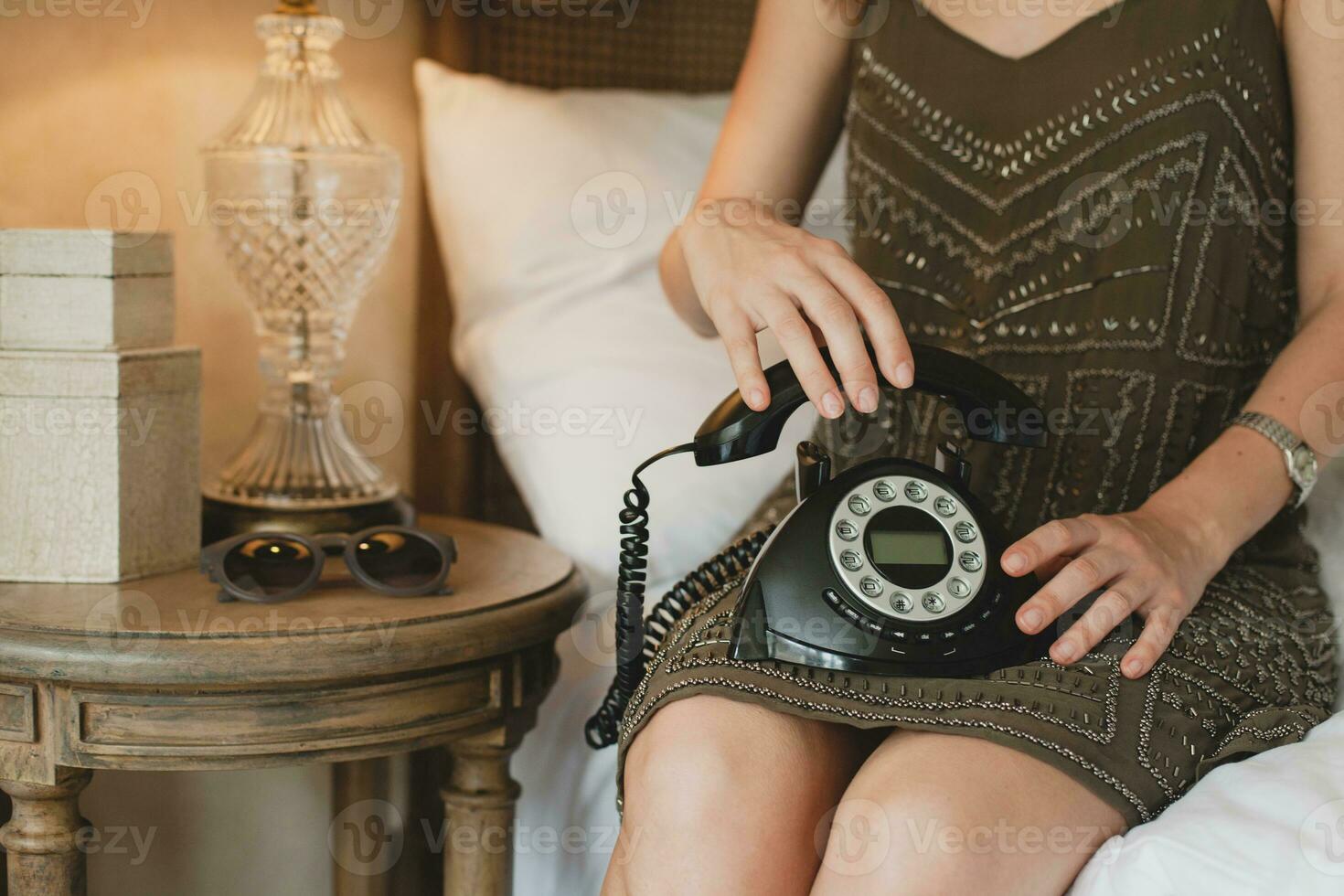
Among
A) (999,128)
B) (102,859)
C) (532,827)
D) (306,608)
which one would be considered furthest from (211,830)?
(999,128)

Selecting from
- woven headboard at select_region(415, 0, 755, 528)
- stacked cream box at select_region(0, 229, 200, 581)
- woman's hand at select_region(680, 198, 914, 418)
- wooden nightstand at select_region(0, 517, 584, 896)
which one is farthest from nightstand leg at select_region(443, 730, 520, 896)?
woven headboard at select_region(415, 0, 755, 528)

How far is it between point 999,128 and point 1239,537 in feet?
1.21

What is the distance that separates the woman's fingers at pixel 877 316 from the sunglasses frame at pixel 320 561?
1.29ft

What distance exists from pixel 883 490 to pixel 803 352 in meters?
0.10

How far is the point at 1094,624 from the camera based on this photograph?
75 cm

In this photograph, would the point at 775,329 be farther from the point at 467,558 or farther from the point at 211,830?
the point at 211,830

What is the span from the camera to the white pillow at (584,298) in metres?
1.29

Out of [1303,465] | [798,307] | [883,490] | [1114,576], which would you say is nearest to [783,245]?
[798,307]

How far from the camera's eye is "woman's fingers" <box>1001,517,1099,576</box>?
29.5 inches

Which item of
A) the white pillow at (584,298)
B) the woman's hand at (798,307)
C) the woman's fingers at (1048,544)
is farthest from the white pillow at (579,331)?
the woman's fingers at (1048,544)

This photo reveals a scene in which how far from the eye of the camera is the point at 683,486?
4.22 ft

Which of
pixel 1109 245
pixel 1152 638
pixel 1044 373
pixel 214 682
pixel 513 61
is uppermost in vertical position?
pixel 513 61

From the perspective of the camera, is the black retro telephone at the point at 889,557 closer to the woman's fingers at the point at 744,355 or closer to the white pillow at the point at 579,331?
the woman's fingers at the point at 744,355

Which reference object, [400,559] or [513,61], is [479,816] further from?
[513,61]
